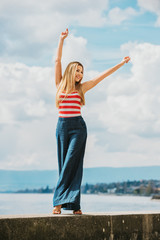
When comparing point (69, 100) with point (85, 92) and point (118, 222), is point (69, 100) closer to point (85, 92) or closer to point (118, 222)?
point (85, 92)

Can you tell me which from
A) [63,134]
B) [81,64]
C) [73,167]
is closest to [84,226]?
[73,167]

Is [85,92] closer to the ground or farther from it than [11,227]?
farther from it

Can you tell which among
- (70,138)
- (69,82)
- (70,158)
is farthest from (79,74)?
(70,158)

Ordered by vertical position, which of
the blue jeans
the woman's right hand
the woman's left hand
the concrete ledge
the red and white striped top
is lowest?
the concrete ledge

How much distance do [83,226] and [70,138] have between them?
1.28 m

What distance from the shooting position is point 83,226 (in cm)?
623

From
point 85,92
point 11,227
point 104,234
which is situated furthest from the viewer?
point 85,92

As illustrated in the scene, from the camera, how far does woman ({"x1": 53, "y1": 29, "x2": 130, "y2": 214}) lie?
6516 mm

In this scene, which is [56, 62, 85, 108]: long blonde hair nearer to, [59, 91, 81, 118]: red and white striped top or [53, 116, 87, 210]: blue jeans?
[59, 91, 81, 118]: red and white striped top

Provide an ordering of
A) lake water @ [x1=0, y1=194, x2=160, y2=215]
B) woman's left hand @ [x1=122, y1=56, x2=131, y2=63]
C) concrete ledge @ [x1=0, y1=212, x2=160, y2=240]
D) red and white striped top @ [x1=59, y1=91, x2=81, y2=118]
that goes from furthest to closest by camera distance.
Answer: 1. lake water @ [x1=0, y1=194, x2=160, y2=215]
2. woman's left hand @ [x1=122, y1=56, x2=131, y2=63]
3. red and white striped top @ [x1=59, y1=91, x2=81, y2=118]
4. concrete ledge @ [x1=0, y1=212, x2=160, y2=240]

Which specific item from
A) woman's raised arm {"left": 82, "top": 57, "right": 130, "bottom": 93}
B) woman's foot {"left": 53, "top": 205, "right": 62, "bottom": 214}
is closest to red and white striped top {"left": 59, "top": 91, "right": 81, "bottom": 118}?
woman's raised arm {"left": 82, "top": 57, "right": 130, "bottom": 93}

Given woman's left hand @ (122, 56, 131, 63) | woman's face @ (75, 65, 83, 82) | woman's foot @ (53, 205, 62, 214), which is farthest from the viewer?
woman's left hand @ (122, 56, 131, 63)

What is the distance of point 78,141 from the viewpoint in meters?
6.56

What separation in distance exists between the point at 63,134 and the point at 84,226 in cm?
135
